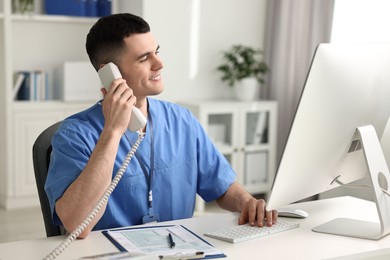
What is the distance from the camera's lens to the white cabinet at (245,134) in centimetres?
477

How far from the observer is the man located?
189cm

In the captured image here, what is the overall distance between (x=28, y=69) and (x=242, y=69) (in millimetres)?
1628

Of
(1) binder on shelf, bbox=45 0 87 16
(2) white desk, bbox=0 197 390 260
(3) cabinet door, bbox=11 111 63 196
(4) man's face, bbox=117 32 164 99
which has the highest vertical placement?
(1) binder on shelf, bbox=45 0 87 16

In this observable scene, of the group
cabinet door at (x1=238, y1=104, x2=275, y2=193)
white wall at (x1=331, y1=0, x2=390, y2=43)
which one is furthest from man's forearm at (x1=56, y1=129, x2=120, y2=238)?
cabinet door at (x1=238, y1=104, x2=275, y2=193)

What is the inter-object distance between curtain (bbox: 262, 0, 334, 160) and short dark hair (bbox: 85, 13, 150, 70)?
110 inches

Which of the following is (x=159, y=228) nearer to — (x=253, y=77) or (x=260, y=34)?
(x=253, y=77)

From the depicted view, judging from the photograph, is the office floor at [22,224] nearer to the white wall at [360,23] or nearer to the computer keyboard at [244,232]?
the white wall at [360,23]

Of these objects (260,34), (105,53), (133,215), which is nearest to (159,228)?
(133,215)

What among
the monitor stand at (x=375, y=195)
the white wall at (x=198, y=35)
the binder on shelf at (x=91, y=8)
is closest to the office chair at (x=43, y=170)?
the monitor stand at (x=375, y=195)

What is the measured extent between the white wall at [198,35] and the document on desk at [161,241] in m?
2.98

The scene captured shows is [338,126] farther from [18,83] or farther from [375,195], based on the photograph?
[18,83]

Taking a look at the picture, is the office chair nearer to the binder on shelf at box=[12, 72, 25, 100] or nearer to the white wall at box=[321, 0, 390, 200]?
the white wall at box=[321, 0, 390, 200]

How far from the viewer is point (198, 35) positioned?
497 cm

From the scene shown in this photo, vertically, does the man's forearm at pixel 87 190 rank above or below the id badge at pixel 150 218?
above
